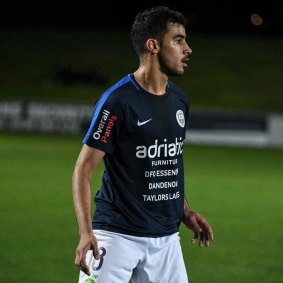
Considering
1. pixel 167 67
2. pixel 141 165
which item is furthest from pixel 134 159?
pixel 167 67

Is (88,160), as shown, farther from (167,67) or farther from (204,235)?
(204,235)

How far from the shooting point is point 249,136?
82.5ft

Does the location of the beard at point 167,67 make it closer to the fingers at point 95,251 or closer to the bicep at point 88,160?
the bicep at point 88,160

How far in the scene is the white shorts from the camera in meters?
4.38

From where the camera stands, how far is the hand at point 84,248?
163 inches

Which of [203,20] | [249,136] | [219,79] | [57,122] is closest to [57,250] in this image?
[249,136]

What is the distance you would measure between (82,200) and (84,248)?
237mm

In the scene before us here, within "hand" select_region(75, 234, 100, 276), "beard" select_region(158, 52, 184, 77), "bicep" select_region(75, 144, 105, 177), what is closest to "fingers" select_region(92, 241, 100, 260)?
"hand" select_region(75, 234, 100, 276)

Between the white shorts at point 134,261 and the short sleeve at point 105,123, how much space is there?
446 mm

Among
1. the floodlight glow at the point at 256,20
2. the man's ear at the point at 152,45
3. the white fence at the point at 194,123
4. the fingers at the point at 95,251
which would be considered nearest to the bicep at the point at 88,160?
the fingers at the point at 95,251

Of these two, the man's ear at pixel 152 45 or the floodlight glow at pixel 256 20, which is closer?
the man's ear at pixel 152 45

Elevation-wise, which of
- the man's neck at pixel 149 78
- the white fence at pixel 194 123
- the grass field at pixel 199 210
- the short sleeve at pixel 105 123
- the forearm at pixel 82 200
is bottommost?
the grass field at pixel 199 210

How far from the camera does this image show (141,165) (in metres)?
4.46

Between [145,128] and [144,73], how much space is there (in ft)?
0.92
